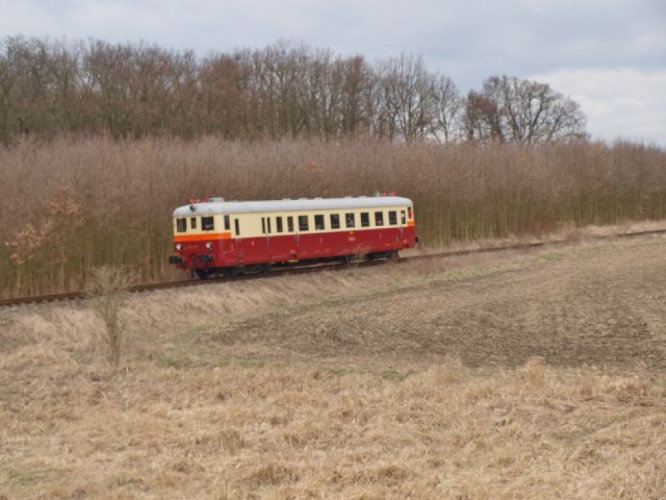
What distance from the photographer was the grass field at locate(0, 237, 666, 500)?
8.16 meters

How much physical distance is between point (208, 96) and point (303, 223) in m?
31.3

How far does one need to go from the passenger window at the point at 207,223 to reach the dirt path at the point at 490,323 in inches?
160

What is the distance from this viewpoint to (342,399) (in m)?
11.5

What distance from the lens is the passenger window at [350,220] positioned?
1148 inches

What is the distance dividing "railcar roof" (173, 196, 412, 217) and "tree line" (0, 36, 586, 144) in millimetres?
17631

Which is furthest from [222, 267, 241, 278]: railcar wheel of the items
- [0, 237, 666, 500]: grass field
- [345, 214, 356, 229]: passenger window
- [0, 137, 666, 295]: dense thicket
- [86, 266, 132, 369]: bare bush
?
[86, 266, 132, 369]: bare bush

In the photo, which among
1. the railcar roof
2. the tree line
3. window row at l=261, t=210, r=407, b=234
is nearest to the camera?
the railcar roof

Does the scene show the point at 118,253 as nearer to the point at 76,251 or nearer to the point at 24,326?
the point at 76,251

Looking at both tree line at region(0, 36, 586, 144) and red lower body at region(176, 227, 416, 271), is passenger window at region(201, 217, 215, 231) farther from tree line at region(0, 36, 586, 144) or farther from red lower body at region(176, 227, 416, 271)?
tree line at region(0, 36, 586, 144)

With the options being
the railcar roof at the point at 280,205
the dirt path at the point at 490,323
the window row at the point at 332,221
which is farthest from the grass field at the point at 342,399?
the window row at the point at 332,221

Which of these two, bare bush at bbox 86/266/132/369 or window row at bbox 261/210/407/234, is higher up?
window row at bbox 261/210/407/234

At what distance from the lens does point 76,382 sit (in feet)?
44.1

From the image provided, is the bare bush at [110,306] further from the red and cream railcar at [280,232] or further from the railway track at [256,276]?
the red and cream railcar at [280,232]

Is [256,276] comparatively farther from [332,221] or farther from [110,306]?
[110,306]
